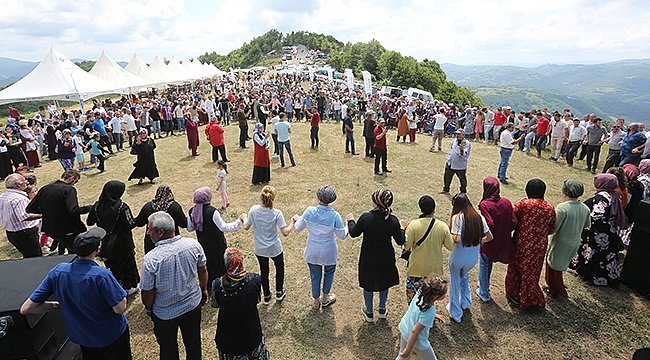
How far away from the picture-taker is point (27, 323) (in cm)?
268

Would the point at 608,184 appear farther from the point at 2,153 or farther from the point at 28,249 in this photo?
the point at 2,153

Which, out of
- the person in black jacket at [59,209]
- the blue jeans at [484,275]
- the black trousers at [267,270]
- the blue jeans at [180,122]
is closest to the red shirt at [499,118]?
the blue jeans at [484,275]

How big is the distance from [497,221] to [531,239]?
1.57 ft

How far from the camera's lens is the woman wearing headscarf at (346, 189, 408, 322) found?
3.79 metres

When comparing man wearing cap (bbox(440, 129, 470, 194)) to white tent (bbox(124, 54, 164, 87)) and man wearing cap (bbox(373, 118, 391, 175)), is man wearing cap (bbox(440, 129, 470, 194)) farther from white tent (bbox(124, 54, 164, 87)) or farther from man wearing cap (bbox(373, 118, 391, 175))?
white tent (bbox(124, 54, 164, 87))

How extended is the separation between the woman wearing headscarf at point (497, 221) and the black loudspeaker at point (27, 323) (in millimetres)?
4486

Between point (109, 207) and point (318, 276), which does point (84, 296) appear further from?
point (318, 276)

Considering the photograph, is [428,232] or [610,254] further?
[610,254]

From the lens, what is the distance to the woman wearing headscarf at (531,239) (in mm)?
4258

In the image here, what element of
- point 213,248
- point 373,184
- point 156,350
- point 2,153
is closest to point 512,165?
point 373,184

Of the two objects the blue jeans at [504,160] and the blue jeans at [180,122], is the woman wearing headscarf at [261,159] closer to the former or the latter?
the blue jeans at [504,160]

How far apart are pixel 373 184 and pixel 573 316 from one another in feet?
18.1

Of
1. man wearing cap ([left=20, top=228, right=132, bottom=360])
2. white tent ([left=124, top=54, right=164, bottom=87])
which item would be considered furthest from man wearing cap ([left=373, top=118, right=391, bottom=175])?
white tent ([left=124, top=54, right=164, bottom=87])

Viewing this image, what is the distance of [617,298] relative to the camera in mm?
4754
